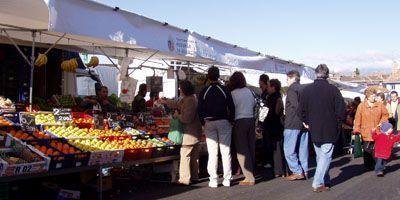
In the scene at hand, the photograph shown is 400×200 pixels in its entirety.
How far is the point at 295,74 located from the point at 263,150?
229 cm

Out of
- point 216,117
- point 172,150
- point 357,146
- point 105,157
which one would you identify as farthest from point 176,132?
point 357,146

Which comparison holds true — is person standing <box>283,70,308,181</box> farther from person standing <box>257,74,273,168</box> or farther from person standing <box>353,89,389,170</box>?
person standing <box>353,89,389,170</box>

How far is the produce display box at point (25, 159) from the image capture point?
18.4 ft

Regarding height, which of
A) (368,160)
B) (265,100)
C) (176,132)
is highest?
(265,100)

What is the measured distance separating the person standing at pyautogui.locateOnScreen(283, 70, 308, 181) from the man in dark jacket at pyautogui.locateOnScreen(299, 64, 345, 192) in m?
0.88

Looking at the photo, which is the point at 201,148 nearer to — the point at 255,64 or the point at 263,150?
the point at 263,150

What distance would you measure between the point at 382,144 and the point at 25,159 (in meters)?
6.18

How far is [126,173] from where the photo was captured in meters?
9.12

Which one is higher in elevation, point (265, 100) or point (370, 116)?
point (265, 100)

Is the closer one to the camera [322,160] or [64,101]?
[322,160]

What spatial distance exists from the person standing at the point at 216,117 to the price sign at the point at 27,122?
8.03 ft

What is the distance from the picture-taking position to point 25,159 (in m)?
6.18

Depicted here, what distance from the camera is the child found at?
9.12m

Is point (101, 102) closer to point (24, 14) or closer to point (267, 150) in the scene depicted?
point (24, 14)
